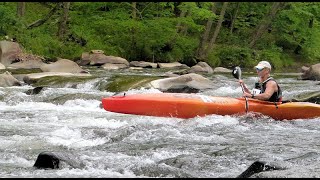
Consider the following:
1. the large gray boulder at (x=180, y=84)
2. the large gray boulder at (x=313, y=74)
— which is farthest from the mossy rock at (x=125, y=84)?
the large gray boulder at (x=313, y=74)

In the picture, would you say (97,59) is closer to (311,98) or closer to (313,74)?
(313,74)

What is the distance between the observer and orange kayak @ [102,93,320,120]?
738cm

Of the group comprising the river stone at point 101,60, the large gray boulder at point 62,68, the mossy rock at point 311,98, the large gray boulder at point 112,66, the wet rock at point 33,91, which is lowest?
the large gray boulder at point 112,66

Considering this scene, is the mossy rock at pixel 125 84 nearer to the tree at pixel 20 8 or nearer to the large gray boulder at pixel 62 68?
the large gray boulder at pixel 62 68

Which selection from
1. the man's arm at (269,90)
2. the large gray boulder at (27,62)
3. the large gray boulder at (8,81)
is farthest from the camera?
the large gray boulder at (27,62)

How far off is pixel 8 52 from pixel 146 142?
424 inches

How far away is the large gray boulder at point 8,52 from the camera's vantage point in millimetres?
15334

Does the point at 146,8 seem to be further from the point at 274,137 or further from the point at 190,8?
the point at 274,137

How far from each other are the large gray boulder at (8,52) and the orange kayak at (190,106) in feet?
28.8

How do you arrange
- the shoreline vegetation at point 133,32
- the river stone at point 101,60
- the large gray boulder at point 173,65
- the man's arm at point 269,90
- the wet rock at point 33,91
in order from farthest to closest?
the shoreline vegetation at point 133,32 → the large gray boulder at point 173,65 → the river stone at point 101,60 → the wet rock at point 33,91 → the man's arm at point 269,90

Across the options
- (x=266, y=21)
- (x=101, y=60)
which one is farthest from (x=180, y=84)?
(x=266, y=21)

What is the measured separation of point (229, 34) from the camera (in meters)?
24.1

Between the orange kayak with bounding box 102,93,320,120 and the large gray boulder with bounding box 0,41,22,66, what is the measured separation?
8.77 metres

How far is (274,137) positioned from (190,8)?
1298 centimetres
